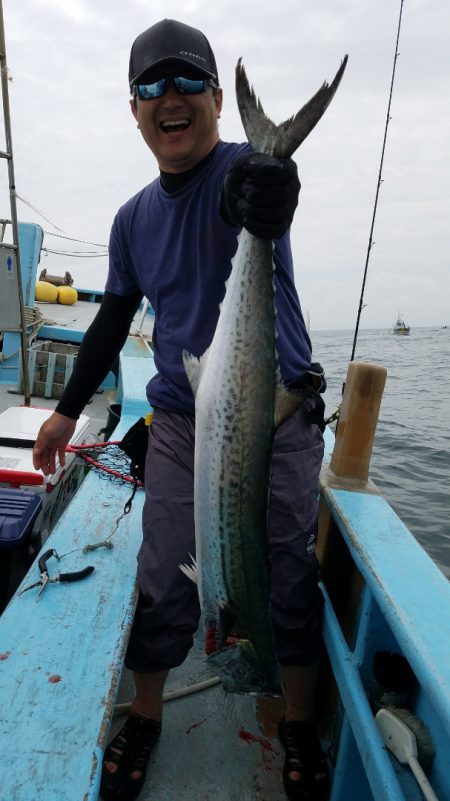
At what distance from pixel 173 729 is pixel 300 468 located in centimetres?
131

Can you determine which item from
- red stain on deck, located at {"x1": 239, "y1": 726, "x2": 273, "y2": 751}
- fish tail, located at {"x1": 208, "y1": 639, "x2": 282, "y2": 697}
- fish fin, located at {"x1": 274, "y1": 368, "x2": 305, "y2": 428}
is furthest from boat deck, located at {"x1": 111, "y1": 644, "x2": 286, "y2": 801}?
fish fin, located at {"x1": 274, "y1": 368, "x2": 305, "y2": 428}

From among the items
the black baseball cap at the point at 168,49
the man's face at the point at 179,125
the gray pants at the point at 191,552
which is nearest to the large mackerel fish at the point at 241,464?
the gray pants at the point at 191,552

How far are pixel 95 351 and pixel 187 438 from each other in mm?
677

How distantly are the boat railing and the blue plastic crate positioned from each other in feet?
4.44

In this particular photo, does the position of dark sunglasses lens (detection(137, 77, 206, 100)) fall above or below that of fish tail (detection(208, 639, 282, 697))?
above

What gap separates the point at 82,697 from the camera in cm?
165

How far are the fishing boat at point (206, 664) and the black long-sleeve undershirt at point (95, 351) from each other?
0.57 meters

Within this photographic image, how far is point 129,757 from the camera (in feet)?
6.72

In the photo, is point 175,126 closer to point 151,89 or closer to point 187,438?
point 151,89

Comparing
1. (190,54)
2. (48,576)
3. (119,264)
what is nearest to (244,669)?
(48,576)

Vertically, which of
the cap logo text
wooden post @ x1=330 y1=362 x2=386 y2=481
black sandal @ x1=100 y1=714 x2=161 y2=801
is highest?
the cap logo text

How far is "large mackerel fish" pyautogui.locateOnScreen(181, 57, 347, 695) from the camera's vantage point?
5.49ft

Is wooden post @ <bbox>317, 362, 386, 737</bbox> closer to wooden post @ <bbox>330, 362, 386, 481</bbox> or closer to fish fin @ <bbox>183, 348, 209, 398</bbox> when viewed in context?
wooden post @ <bbox>330, 362, 386, 481</bbox>

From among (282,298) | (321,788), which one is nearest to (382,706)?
(321,788)
